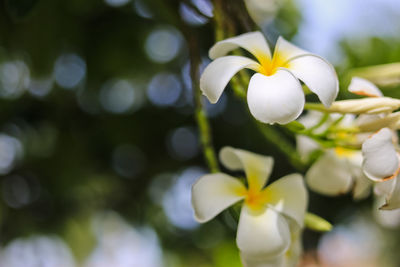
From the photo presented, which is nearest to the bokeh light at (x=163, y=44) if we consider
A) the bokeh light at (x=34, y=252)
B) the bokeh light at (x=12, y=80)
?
the bokeh light at (x=12, y=80)

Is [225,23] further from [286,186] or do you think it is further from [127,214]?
[127,214]

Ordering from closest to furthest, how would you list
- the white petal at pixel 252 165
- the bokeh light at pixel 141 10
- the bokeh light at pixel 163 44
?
the white petal at pixel 252 165, the bokeh light at pixel 141 10, the bokeh light at pixel 163 44

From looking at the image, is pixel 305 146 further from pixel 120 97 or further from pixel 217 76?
pixel 120 97

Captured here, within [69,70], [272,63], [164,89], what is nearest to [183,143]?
[164,89]

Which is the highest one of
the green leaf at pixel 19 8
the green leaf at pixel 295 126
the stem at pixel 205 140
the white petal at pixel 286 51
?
the white petal at pixel 286 51

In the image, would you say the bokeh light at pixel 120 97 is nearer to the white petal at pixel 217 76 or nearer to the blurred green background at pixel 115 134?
the blurred green background at pixel 115 134

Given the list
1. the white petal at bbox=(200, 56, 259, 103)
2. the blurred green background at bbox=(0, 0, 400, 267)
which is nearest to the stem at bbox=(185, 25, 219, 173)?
the white petal at bbox=(200, 56, 259, 103)
